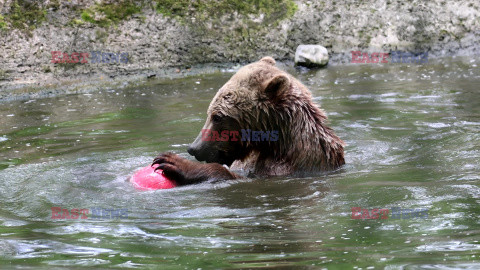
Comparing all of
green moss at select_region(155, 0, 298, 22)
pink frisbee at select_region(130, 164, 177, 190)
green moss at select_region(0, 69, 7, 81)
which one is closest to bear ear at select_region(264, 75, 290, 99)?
pink frisbee at select_region(130, 164, 177, 190)

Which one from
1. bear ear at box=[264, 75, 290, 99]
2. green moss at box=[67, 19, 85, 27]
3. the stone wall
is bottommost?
bear ear at box=[264, 75, 290, 99]

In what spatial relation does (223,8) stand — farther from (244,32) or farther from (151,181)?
(151,181)

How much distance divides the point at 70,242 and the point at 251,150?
307 cm

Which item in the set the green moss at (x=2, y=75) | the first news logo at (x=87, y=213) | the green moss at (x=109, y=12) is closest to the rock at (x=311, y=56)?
the green moss at (x=109, y=12)

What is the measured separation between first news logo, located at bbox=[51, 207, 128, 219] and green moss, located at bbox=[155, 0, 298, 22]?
10764mm

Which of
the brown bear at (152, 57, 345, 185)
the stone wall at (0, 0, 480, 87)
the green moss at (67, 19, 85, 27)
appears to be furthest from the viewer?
the green moss at (67, 19, 85, 27)

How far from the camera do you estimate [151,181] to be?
6.58m

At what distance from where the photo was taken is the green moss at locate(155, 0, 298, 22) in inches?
626

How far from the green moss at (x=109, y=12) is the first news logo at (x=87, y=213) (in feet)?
33.6

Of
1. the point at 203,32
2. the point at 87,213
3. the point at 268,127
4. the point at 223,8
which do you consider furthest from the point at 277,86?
the point at 223,8

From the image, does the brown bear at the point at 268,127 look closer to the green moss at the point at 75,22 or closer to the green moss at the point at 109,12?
the green moss at the point at 75,22

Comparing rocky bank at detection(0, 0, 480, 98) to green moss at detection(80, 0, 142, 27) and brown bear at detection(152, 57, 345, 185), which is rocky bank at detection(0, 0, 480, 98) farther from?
brown bear at detection(152, 57, 345, 185)

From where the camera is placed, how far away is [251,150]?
714cm

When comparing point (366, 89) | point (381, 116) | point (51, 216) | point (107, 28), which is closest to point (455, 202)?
point (51, 216)
